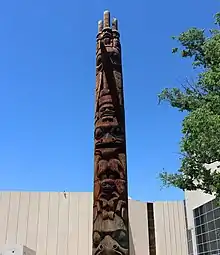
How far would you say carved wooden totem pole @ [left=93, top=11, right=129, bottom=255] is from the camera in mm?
5398

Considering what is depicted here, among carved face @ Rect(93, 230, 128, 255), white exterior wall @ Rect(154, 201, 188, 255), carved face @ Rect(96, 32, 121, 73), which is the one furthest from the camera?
white exterior wall @ Rect(154, 201, 188, 255)

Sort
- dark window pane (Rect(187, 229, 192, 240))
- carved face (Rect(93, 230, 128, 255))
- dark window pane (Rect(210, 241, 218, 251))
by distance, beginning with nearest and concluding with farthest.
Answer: carved face (Rect(93, 230, 128, 255)), dark window pane (Rect(210, 241, 218, 251)), dark window pane (Rect(187, 229, 192, 240))

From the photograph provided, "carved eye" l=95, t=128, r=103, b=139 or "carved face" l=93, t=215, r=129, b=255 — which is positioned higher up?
"carved eye" l=95, t=128, r=103, b=139

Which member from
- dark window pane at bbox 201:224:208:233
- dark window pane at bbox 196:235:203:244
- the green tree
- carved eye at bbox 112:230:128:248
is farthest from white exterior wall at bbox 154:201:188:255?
carved eye at bbox 112:230:128:248

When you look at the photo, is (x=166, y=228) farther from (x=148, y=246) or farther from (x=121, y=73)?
(x=121, y=73)

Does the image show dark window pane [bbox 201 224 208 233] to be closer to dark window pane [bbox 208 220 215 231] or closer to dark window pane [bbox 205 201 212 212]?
dark window pane [bbox 208 220 215 231]

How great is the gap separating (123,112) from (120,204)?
1786 mm

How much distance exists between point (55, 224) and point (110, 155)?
55.4 ft

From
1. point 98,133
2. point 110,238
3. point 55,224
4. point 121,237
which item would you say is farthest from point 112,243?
point 55,224

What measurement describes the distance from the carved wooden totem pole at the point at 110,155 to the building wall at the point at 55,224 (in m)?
16.4

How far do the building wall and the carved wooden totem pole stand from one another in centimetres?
1637

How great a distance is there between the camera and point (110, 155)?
240 inches

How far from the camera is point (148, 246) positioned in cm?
2295

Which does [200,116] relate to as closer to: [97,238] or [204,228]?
[97,238]
